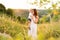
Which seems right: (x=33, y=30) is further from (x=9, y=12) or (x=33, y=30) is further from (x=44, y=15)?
(x=9, y=12)

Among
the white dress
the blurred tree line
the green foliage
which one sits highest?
the blurred tree line

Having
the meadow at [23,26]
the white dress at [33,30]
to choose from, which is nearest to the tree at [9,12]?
the meadow at [23,26]

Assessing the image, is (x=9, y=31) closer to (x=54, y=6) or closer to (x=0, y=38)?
(x=0, y=38)

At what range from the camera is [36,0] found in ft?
4.88

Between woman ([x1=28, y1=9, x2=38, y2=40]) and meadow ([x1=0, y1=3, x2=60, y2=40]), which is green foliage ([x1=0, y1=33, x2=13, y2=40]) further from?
woman ([x1=28, y1=9, x2=38, y2=40])

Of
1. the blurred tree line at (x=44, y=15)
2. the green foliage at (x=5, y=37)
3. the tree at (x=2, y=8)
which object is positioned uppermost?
the tree at (x=2, y=8)

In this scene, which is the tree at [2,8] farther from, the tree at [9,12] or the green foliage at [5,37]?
the green foliage at [5,37]

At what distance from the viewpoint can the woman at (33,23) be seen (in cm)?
147

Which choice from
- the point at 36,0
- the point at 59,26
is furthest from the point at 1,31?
the point at 59,26

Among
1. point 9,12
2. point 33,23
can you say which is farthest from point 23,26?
point 9,12

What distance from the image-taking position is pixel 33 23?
1489mm

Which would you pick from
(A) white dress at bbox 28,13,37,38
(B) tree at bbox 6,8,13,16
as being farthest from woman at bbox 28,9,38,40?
(B) tree at bbox 6,8,13,16

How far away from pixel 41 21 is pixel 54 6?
22 centimetres

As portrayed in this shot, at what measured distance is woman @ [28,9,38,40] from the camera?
1.47 metres
